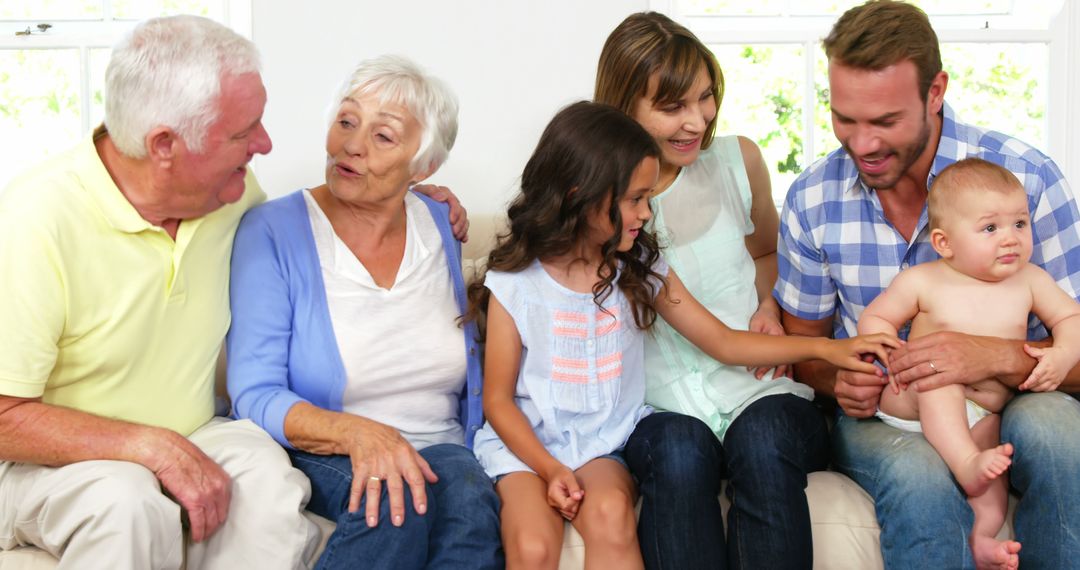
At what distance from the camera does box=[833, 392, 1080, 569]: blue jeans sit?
1.74 metres

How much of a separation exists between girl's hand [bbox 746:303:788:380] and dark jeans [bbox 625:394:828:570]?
19cm

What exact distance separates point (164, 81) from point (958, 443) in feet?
4.90

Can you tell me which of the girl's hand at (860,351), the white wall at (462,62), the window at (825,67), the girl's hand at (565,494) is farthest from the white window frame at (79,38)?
the girl's hand at (860,351)

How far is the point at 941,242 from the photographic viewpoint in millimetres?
1936

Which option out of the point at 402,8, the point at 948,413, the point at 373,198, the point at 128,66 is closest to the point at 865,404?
the point at 948,413

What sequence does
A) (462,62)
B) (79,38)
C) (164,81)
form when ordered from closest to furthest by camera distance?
(164,81) → (462,62) → (79,38)

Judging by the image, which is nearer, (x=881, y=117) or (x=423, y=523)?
(x=423, y=523)

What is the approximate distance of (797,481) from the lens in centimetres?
186

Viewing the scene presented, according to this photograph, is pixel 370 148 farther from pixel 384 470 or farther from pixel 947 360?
pixel 947 360

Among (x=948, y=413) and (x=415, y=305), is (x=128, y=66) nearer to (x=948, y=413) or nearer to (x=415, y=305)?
(x=415, y=305)

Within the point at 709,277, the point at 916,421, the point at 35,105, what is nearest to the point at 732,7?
the point at 709,277

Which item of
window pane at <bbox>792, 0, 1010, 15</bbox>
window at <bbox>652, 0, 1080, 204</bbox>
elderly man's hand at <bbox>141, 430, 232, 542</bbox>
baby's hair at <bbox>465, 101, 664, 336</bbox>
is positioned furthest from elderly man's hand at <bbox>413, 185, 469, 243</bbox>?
window pane at <bbox>792, 0, 1010, 15</bbox>

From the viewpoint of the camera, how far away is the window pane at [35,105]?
317 centimetres

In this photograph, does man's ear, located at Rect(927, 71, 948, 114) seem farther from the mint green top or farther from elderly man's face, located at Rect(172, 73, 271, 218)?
elderly man's face, located at Rect(172, 73, 271, 218)
